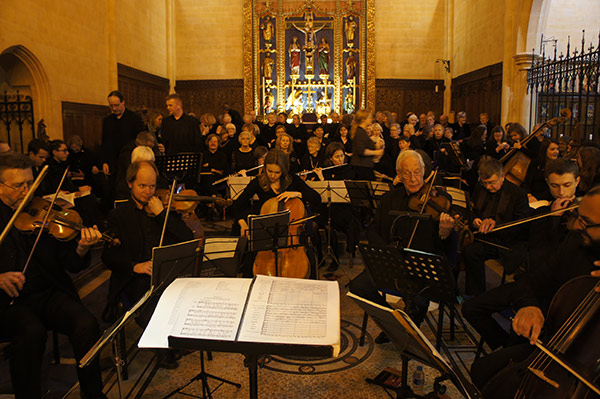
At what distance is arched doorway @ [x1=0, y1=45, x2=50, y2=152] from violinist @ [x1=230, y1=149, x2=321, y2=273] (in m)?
4.95

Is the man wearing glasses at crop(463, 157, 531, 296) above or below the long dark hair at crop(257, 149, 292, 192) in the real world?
below

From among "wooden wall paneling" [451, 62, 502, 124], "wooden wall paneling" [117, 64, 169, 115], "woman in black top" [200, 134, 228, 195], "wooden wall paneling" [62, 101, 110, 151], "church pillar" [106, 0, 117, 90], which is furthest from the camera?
"wooden wall paneling" [451, 62, 502, 124]

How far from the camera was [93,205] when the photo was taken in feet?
19.2

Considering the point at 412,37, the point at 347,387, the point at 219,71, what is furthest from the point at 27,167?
the point at 412,37

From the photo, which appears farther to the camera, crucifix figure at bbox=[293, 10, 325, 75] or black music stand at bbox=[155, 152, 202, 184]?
crucifix figure at bbox=[293, 10, 325, 75]

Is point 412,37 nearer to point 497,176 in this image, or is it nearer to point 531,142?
point 531,142

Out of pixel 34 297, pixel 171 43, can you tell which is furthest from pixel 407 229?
pixel 171 43

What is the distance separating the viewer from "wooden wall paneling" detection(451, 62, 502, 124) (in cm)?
1081

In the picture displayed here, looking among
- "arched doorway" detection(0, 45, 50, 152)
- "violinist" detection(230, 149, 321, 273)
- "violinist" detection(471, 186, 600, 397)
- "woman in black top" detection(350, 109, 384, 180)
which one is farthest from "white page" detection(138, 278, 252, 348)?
"arched doorway" detection(0, 45, 50, 152)

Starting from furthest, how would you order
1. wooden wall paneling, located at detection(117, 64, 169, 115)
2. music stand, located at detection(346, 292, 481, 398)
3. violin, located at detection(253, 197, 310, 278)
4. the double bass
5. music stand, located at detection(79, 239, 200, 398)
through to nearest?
wooden wall paneling, located at detection(117, 64, 169, 115), the double bass, violin, located at detection(253, 197, 310, 278), music stand, located at detection(79, 239, 200, 398), music stand, located at detection(346, 292, 481, 398)

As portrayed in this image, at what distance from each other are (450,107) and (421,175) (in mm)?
11208

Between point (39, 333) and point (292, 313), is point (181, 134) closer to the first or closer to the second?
point (39, 333)

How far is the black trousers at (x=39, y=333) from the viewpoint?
→ 2541 millimetres

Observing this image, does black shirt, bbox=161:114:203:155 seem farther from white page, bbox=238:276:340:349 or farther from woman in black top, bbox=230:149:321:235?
white page, bbox=238:276:340:349
